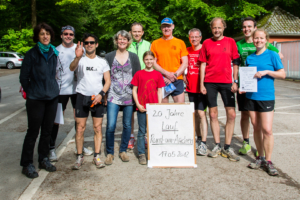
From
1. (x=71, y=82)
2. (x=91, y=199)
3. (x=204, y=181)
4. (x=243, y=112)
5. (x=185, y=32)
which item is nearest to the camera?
(x=91, y=199)

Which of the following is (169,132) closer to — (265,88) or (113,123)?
(113,123)

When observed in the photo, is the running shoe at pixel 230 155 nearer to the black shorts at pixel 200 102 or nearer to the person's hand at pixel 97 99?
the black shorts at pixel 200 102

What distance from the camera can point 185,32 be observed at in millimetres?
25328

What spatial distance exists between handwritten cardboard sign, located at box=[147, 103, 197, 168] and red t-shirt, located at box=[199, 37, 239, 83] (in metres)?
0.70

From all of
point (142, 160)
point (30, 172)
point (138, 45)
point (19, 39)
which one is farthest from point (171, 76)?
point (19, 39)

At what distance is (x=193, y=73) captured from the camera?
5.18 metres

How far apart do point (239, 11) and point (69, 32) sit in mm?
23642

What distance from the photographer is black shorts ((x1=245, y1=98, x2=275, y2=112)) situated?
163 inches

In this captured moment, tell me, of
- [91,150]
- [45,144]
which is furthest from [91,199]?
[91,150]

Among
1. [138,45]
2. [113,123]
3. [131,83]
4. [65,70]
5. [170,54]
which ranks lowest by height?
[113,123]

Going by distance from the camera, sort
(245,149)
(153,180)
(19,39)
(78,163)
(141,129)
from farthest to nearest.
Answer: (19,39) → (245,149) → (141,129) → (78,163) → (153,180)

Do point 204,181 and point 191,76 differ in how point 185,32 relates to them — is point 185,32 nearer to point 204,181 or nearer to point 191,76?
point 191,76

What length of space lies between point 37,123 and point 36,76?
669 millimetres

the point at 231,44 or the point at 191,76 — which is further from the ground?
the point at 231,44
